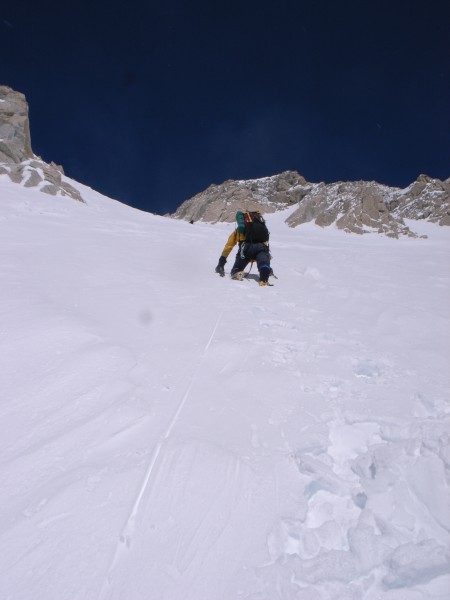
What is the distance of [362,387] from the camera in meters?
2.45

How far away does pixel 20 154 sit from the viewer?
102 ft

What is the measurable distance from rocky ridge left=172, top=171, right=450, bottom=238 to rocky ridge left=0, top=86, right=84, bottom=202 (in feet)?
85.3

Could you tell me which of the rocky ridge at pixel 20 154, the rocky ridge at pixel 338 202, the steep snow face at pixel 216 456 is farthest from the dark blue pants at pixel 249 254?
the rocky ridge at pixel 338 202

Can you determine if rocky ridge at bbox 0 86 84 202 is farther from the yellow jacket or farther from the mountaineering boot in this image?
the mountaineering boot

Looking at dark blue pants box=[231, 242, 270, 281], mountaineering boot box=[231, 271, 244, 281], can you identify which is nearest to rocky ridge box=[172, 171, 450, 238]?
dark blue pants box=[231, 242, 270, 281]

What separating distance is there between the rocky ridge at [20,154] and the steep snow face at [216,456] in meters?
23.9

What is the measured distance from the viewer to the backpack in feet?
21.9

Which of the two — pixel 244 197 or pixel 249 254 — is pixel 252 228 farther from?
pixel 244 197

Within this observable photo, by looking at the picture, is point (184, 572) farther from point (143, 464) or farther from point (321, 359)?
point (321, 359)

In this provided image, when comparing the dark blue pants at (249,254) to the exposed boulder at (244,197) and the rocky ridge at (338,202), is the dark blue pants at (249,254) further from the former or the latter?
the exposed boulder at (244,197)

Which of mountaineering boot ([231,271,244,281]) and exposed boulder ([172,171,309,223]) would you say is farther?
exposed boulder ([172,171,309,223])

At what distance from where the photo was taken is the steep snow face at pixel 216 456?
4.12ft

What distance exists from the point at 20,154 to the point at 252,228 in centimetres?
3254

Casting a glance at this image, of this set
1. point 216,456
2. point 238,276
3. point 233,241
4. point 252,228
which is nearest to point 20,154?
point 233,241
